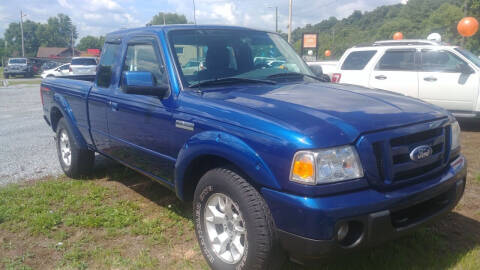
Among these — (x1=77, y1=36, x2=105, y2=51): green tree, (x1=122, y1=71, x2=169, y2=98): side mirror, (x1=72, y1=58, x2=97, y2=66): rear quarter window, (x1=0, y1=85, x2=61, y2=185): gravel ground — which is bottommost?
(x1=0, y1=85, x2=61, y2=185): gravel ground

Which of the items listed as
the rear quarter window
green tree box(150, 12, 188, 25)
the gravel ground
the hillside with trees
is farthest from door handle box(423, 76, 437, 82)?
the hillside with trees

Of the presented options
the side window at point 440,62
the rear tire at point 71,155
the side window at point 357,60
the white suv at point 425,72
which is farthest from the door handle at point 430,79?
the rear tire at point 71,155

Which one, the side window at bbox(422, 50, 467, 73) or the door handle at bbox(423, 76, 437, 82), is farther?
the door handle at bbox(423, 76, 437, 82)

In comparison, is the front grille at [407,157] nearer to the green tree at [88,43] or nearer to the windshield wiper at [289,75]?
the windshield wiper at [289,75]

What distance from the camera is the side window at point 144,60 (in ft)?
11.6

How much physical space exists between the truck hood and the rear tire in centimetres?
263

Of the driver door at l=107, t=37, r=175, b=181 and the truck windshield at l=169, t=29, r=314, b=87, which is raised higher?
the truck windshield at l=169, t=29, r=314, b=87

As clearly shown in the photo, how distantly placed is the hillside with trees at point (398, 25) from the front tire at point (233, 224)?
41.9 meters

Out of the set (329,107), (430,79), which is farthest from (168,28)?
(430,79)

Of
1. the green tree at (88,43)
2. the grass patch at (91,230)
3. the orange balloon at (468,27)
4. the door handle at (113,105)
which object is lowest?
the grass patch at (91,230)

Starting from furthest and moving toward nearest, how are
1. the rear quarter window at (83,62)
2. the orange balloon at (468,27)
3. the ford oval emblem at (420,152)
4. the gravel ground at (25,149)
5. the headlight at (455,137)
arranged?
the rear quarter window at (83,62) < the orange balloon at (468,27) < the gravel ground at (25,149) < the headlight at (455,137) < the ford oval emblem at (420,152)

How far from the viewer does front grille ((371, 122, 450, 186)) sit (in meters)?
2.35

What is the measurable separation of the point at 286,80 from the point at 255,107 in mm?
1075

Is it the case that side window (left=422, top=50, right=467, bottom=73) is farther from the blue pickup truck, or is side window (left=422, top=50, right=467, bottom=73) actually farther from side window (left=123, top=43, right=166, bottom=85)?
side window (left=123, top=43, right=166, bottom=85)
